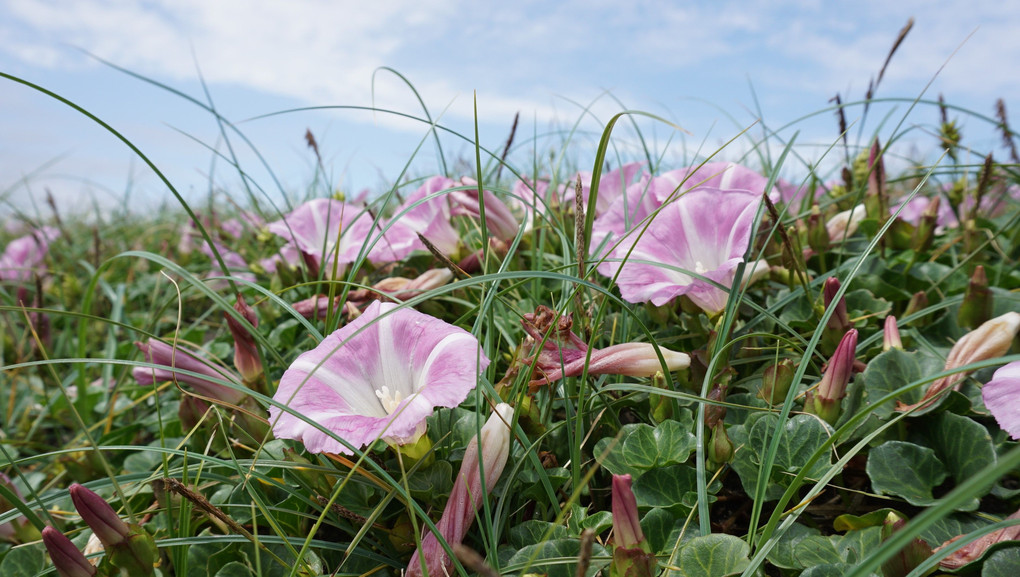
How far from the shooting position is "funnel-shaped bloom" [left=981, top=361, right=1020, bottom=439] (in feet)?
3.52

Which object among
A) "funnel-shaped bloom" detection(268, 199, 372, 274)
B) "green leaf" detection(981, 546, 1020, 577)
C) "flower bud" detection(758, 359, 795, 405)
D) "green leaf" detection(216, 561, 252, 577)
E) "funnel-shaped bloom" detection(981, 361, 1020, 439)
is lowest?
"green leaf" detection(216, 561, 252, 577)

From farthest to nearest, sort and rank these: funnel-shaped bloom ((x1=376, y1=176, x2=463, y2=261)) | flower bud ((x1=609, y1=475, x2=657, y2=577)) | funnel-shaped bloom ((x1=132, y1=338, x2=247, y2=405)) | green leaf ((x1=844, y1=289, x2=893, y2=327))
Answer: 1. funnel-shaped bloom ((x1=376, y1=176, x2=463, y2=261))
2. green leaf ((x1=844, y1=289, x2=893, y2=327))
3. funnel-shaped bloom ((x1=132, y1=338, x2=247, y2=405))
4. flower bud ((x1=609, y1=475, x2=657, y2=577))

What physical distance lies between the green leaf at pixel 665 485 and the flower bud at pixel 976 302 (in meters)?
0.89


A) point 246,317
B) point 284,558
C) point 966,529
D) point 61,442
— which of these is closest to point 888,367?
point 966,529

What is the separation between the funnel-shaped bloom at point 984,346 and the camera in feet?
4.19

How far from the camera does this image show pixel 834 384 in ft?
4.15

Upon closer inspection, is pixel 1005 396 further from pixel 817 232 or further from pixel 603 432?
pixel 817 232

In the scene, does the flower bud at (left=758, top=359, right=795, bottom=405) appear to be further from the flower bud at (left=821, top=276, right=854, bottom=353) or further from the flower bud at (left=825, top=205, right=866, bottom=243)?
the flower bud at (left=825, top=205, right=866, bottom=243)

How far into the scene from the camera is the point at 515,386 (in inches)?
49.8

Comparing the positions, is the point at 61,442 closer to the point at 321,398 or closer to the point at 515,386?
the point at 321,398

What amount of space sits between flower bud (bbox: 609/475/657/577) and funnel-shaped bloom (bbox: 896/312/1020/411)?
2.19ft

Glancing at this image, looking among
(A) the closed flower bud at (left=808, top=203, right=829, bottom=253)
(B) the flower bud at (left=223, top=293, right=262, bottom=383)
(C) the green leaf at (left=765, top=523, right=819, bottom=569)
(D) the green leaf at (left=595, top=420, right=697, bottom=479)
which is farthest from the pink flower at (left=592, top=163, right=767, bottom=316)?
(B) the flower bud at (left=223, top=293, right=262, bottom=383)

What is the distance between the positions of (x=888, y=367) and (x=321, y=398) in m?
1.18

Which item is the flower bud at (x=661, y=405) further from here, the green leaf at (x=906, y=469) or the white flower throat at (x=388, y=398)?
the white flower throat at (x=388, y=398)
